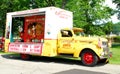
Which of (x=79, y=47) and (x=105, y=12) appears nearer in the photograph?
(x=79, y=47)

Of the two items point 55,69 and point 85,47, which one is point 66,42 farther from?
point 55,69

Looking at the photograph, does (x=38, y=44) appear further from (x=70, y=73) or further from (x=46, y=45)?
(x=70, y=73)

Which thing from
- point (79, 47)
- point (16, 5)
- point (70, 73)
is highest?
point (16, 5)

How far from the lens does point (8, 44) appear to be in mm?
18547

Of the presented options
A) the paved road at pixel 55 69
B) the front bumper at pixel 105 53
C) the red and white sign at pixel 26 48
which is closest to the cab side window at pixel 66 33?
the red and white sign at pixel 26 48

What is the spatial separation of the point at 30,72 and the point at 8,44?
6.85 meters

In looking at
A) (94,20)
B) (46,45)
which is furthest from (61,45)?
(94,20)

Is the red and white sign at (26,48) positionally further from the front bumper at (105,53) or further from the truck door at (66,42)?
the front bumper at (105,53)

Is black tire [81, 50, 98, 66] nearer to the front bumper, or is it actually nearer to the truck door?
the front bumper

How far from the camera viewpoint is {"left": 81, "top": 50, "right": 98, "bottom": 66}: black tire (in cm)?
1462

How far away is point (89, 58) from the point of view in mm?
14836

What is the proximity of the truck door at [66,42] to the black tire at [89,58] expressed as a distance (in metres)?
0.85

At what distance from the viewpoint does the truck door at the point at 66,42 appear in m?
15.5

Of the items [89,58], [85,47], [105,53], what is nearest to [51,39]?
[85,47]
